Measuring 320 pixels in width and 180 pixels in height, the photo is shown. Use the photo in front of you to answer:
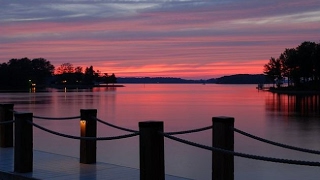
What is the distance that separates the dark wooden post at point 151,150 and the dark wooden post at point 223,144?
0.82 meters

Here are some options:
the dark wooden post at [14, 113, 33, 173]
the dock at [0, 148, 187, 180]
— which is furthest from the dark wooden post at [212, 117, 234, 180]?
the dark wooden post at [14, 113, 33, 173]

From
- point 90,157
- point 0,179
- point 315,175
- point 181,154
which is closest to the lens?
point 0,179

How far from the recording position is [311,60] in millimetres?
95312

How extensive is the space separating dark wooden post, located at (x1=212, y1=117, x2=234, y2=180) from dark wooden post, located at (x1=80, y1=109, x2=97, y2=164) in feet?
10.0

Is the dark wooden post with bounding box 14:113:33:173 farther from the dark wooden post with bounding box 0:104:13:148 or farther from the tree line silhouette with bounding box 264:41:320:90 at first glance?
the tree line silhouette with bounding box 264:41:320:90

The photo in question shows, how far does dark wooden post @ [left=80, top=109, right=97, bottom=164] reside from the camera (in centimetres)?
913

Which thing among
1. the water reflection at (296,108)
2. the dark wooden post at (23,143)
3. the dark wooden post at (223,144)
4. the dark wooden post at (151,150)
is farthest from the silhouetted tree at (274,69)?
the dark wooden post at (151,150)

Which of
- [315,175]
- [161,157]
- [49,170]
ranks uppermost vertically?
[161,157]

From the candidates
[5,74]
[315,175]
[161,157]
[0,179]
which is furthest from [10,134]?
[5,74]

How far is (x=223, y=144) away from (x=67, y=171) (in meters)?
3.18

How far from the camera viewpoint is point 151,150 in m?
6.39

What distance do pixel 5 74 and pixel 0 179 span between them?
498ft

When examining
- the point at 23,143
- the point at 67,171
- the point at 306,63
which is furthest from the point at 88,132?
the point at 306,63

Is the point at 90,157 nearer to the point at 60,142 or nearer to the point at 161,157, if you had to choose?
the point at 161,157
